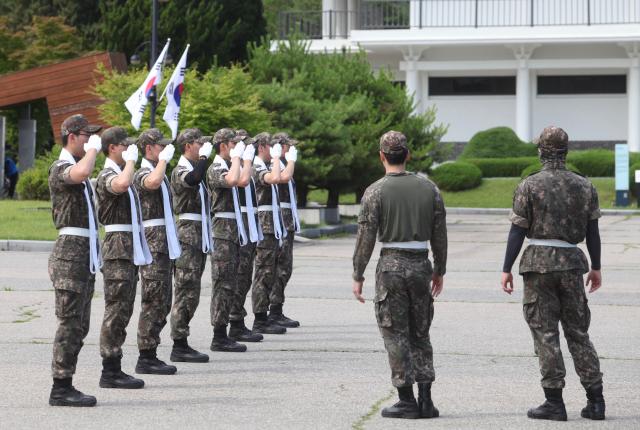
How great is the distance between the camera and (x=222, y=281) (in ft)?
38.0

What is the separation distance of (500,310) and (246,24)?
29021mm

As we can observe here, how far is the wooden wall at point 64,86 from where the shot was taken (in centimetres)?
3459

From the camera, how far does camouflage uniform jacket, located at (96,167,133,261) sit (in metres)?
9.39

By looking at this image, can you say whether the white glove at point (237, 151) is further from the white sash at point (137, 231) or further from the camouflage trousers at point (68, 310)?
the camouflage trousers at point (68, 310)

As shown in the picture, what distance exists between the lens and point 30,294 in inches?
626

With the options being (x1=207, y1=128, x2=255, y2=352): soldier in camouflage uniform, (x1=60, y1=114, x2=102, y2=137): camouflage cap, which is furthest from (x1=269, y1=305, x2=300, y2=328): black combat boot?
(x1=60, y1=114, x2=102, y2=137): camouflage cap

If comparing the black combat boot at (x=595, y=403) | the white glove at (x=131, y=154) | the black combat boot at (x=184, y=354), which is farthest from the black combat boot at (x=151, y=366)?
the black combat boot at (x=595, y=403)

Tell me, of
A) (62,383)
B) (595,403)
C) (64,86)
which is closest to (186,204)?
(62,383)

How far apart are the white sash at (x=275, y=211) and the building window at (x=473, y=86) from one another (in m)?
36.5

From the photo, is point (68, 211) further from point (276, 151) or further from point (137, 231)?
point (276, 151)

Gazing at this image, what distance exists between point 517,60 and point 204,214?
36997 millimetres

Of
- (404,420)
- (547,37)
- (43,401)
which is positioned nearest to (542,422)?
(404,420)

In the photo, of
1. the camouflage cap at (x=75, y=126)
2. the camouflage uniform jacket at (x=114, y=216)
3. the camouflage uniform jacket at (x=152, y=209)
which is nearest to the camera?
the camouflage cap at (x=75, y=126)

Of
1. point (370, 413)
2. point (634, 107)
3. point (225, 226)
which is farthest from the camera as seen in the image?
point (634, 107)
